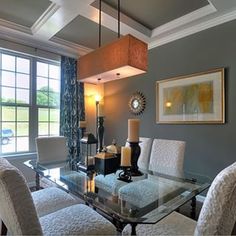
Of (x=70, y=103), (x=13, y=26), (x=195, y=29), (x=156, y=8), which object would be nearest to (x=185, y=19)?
(x=195, y=29)

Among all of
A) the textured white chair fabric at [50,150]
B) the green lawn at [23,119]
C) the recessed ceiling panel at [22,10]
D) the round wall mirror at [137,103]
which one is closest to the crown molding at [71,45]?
the recessed ceiling panel at [22,10]

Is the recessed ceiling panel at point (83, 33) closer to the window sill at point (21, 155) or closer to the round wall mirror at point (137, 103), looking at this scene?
the round wall mirror at point (137, 103)

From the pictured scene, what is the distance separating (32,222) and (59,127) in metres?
3.01

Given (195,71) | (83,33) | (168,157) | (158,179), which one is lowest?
(158,179)

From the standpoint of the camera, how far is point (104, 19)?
2.81 metres

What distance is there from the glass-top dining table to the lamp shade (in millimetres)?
1126

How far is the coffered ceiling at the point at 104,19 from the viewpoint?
8.44ft

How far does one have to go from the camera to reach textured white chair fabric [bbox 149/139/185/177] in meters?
2.38

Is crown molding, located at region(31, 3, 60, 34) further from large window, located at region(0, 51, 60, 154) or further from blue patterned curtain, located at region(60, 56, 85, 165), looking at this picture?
blue patterned curtain, located at region(60, 56, 85, 165)

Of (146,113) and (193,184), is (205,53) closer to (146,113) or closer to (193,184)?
(146,113)

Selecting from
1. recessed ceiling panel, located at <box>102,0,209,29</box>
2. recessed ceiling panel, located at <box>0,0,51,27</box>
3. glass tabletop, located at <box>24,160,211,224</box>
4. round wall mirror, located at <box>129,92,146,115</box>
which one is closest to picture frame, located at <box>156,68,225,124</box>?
round wall mirror, located at <box>129,92,146,115</box>

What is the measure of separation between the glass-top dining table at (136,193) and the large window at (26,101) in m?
1.45

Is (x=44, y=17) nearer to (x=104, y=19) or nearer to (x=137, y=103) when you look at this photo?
(x=104, y=19)

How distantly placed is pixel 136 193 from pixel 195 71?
2250mm
